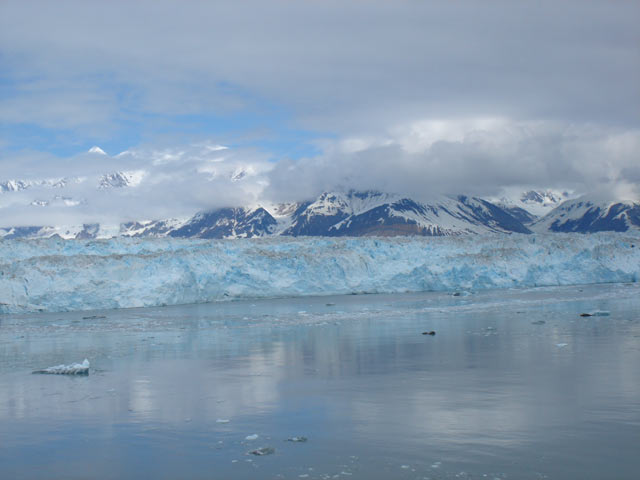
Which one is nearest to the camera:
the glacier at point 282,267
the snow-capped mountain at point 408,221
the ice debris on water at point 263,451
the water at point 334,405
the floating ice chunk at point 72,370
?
the water at point 334,405

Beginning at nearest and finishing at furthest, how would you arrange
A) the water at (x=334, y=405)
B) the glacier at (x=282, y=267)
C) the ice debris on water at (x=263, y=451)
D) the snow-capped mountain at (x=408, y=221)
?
1. the water at (x=334, y=405)
2. the ice debris on water at (x=263, y=451)
3. the glacier at (x=282, y=267)
4. the snow-capped mountain at (x=408, y=221)

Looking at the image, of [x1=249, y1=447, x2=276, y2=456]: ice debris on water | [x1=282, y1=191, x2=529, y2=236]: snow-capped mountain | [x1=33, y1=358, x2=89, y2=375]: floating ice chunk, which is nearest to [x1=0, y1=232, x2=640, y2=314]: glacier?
[x1=33, y1=358, x2=89, y2=375]: floating ice chunk

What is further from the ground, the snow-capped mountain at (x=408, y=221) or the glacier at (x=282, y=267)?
the snow-capped mountain at (x=408, y=221)

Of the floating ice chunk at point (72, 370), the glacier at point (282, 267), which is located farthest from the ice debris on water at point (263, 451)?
the glacier at point (282, 267)

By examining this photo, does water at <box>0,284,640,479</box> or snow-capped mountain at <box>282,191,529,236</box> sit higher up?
snow-capped mountain at <box>282,191,529,236</box>

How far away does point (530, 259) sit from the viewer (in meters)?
40.2

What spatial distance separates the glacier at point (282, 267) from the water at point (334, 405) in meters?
11.8

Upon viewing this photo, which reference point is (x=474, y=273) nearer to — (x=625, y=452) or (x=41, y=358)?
(x=41, y=358)

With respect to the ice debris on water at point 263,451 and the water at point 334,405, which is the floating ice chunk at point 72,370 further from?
the ice debris on water at point 263,451

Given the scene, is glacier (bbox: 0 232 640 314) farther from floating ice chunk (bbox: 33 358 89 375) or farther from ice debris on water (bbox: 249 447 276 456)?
ice debris on water (bbox: 249 447 276 456)

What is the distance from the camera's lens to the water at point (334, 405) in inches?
258

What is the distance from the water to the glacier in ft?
38.6

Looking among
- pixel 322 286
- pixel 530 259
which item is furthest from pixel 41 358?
pixel 530 259

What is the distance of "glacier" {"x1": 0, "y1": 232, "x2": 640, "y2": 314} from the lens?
29.5 m
